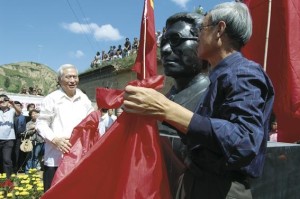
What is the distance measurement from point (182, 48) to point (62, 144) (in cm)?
168

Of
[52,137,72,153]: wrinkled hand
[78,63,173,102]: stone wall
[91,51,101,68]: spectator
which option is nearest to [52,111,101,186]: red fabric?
[52,137,72,153]: wrinkled hand

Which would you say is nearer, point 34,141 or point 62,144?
point 62,144

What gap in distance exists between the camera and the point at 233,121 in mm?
1239

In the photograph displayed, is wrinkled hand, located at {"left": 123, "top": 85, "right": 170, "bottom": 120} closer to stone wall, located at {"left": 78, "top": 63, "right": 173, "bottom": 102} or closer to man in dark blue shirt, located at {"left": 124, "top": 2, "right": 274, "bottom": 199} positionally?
man in dark blue shirt, located at {"left": 124, "top": 2, "right": 274, "bottom": 199}

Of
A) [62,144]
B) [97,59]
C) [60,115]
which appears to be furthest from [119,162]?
[97,59]

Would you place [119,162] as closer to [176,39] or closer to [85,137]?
[176,39]

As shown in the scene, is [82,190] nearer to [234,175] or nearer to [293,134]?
[234,175]

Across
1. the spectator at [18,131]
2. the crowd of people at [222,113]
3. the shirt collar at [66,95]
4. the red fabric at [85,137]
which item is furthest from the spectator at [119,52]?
the crowd of people at [222,113]

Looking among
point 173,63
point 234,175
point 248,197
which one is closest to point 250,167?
point 234,175

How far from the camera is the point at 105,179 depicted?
170 cm

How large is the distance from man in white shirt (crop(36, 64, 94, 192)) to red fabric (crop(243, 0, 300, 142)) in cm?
175

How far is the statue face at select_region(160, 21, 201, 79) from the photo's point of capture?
2277 mm

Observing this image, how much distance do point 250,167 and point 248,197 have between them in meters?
0.19

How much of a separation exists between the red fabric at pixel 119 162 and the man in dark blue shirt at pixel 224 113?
0.52 ft
